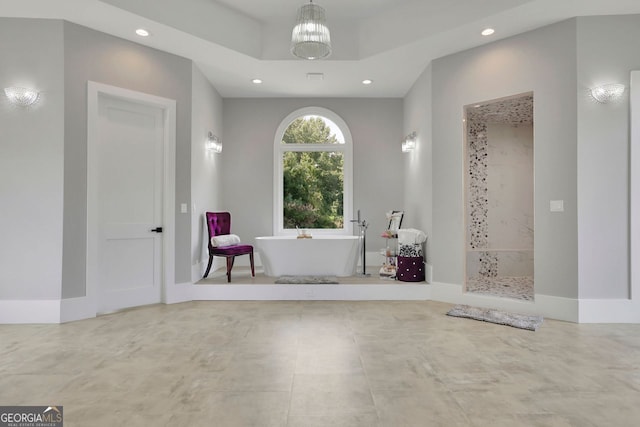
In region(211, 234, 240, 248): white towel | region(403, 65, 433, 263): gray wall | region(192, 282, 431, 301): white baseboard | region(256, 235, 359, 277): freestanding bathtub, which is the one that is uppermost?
region(403, 65, 433, 263): gray wall

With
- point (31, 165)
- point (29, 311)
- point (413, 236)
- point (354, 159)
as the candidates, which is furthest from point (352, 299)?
point (31, 165)

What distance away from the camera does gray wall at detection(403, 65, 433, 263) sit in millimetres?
4965

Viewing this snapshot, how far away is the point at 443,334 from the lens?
11.2 ft

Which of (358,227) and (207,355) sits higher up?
(358,227)

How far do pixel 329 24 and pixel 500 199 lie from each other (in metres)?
3.75

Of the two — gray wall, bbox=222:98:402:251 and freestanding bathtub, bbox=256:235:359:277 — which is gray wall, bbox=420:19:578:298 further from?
gray wall, bbox=222:98:402:251

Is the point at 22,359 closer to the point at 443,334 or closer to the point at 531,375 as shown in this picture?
the point at 443,334

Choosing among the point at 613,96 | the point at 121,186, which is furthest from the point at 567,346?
the point at 121,186

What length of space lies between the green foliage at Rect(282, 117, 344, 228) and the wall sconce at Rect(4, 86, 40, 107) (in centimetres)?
370

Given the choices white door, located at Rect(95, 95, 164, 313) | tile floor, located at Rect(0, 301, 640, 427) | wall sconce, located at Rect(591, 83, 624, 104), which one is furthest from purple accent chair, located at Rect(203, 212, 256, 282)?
wall sconce, located at Rect(591, 83, 624, 104)

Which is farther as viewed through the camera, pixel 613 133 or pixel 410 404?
pixel 613 133

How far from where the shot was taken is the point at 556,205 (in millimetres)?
3885

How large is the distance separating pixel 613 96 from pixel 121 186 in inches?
205

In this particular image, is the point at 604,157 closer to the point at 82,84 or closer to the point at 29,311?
the point at 82,84
